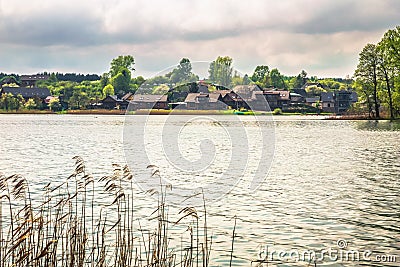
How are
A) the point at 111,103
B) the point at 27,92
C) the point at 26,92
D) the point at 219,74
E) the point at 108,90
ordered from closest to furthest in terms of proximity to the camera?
the point at 219,74, the point at 111,103, the point at 108,90, the point at 26,92, the point at 27,92

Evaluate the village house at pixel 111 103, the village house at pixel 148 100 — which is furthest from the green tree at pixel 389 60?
the village house at pixel 111 103

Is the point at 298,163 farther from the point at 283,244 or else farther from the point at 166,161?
the point at 283,244

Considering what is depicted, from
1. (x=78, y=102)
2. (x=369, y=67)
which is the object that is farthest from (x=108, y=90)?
(x=369, y=67)

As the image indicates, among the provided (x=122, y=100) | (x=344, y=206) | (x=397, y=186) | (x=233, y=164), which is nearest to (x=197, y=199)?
(x=344, y=206)

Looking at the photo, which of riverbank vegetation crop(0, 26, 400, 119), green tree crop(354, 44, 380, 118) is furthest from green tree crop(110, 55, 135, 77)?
green tree crop(354, 44, 380, 118)

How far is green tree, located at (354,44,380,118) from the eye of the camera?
277 feet

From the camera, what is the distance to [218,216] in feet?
50.9

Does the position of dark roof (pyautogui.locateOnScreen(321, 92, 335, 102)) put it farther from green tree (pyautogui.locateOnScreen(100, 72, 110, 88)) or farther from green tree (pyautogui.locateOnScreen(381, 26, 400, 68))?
green tree (pyautogui.locateOnScreen(381, 26, 400, 68))

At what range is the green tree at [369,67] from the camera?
3319 inches

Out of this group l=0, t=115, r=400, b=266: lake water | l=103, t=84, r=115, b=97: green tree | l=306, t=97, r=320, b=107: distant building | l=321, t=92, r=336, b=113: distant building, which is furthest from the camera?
l=306, t=97, r=320, b=107: distant building

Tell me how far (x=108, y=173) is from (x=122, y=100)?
12742cm

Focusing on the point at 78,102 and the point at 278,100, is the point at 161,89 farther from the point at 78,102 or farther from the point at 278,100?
the point at 78,102

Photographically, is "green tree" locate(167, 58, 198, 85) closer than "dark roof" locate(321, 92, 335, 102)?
Yes

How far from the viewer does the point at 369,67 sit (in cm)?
8469
